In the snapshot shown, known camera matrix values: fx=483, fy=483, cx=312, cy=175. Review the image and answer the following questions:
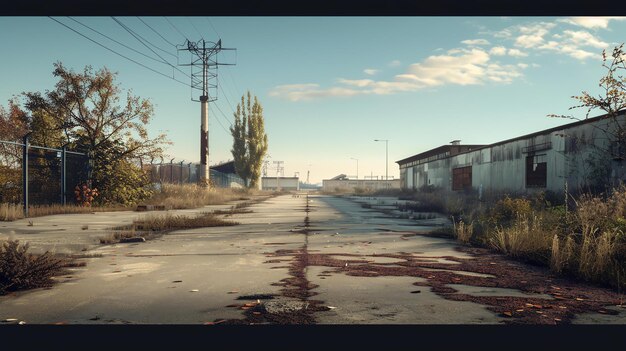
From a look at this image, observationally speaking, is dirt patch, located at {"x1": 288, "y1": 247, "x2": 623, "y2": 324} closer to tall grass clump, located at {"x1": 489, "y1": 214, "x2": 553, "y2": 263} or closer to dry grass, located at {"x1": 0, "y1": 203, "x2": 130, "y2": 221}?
tall grass clump, located at {"x1": 489, "y1": 214, "x2": 553, "y2": 263}

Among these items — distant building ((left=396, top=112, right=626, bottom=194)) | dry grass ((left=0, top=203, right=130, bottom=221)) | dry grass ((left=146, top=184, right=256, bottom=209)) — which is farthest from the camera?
dry grass ((left=146, top=184, right=256, bottom=209))

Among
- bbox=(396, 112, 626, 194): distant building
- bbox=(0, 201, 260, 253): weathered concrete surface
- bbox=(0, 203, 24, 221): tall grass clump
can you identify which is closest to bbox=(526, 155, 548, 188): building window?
bbox=(396, 112, 626, 194): distant building

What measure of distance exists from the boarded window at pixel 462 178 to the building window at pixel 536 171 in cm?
1000

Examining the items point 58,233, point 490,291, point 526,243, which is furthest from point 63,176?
point 490,291

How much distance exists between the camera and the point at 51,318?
172 inches

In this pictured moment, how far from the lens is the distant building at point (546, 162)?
16.6 m

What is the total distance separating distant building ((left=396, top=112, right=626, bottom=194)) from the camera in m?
16.6

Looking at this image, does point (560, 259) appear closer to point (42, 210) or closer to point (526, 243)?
point (526, 243)
